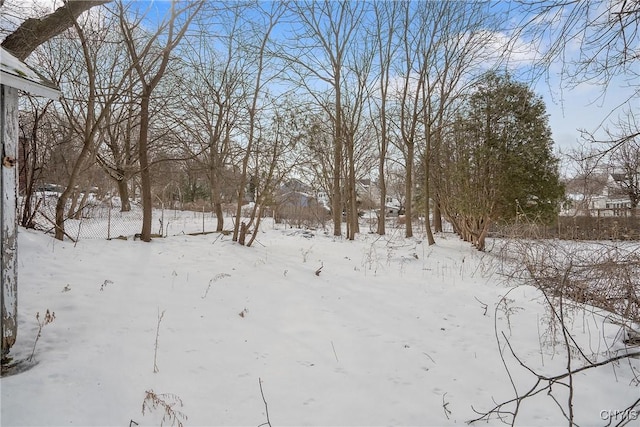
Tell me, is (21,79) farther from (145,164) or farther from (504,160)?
(504,160)

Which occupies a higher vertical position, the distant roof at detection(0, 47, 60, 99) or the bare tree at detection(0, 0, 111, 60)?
the bare tree at detection(0, 0, 111, 60)

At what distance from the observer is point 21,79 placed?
281cm

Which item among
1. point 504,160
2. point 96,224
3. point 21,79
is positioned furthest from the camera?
point 96,224

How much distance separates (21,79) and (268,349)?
317 cm

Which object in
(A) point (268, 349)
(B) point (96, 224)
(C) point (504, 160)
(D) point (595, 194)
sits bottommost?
(A) point (268, 349)

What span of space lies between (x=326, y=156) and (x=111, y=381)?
1447 centimetres

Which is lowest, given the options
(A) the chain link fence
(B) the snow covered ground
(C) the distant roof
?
(B) the snow covered ground

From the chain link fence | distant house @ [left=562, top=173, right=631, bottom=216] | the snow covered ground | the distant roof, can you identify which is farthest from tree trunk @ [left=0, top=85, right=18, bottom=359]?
distant house @ [left=562, top=173, right=631, bottom=216]

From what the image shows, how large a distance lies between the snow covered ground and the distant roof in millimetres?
2178

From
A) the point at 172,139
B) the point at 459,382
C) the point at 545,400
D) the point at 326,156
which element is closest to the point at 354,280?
the point at 459,382

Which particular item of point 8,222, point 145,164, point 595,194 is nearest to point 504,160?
point 145,164

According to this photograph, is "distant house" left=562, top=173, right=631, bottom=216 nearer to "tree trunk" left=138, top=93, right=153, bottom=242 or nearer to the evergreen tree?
the evergreen tree

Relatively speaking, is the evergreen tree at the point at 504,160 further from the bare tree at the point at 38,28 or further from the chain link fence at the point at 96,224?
the bare tree at the point at 38,28

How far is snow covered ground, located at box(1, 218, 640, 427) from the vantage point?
2605mm
